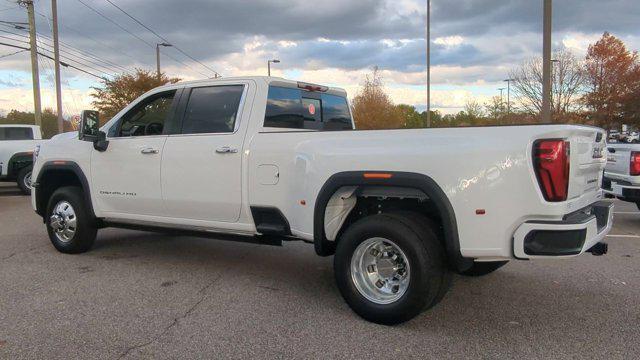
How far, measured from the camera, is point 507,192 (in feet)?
12.1

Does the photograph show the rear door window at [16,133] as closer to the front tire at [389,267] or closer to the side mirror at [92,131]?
the side mirror at [92,131]

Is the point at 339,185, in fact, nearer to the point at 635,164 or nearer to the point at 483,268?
the point at 483,268

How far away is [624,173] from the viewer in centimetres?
838

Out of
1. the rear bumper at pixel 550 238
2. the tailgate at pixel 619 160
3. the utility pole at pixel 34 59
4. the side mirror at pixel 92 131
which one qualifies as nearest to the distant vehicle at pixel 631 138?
the tailgate at pixel 619 160

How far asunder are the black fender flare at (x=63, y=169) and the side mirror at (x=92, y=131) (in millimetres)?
474

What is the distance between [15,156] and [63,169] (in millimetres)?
9112

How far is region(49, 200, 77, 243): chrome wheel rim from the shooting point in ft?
21.3

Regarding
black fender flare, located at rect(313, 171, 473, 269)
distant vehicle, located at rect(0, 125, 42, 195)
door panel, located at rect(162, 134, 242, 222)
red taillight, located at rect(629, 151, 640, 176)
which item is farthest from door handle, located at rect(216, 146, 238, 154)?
distant vehicle, located at rect(0, 125, 42, 195)

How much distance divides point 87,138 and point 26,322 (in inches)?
92.6

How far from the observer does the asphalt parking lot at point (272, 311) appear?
3.79 meters

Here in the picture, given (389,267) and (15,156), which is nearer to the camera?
(389,267)

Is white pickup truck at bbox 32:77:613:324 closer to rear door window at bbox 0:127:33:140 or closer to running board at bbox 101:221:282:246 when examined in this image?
running board at bbox 101:221:282:246

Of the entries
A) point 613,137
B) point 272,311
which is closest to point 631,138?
point 613,137

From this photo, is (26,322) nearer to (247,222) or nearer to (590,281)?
(247,222)
